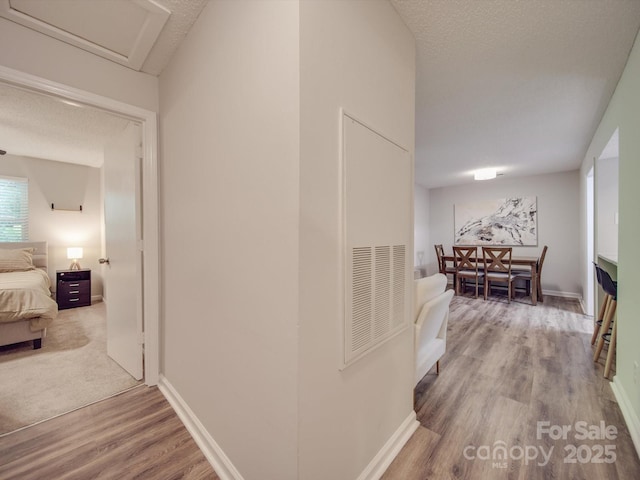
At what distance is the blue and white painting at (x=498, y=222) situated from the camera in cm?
524

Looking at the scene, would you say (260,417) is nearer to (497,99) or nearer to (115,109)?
(115,109)

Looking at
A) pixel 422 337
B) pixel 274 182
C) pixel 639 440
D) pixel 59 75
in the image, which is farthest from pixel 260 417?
pixel 59 75

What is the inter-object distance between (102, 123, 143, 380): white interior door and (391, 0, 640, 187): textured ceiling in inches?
82.8

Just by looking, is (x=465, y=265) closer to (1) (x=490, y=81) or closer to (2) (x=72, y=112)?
(1) (x=490, y=81)

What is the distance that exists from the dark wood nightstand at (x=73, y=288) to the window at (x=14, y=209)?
77cm

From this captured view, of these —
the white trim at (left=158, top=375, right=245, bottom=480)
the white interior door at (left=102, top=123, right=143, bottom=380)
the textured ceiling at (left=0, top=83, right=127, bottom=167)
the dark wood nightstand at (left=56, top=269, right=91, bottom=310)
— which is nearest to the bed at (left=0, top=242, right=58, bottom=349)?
the white interior door at (left=102, top=123, right=143, bottom=380)

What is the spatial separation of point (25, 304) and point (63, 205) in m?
2.58

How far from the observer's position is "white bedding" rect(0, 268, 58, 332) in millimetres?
2441

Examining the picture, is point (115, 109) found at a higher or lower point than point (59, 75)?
lower

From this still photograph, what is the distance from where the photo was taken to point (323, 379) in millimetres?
989

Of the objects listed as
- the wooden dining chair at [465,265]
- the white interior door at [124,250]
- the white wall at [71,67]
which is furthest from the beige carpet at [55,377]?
the wooden dining chair at [465,265]

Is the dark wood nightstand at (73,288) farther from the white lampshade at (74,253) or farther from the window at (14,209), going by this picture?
the window at (14,209)

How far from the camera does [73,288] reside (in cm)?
407

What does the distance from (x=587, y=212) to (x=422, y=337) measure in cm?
371
